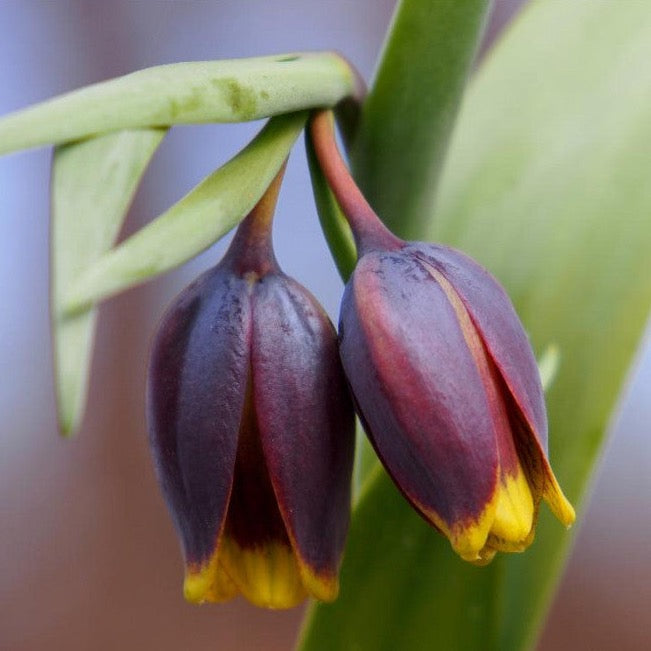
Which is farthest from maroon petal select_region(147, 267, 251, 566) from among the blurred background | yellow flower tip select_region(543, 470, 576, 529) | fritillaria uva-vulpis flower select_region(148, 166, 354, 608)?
the blurred background

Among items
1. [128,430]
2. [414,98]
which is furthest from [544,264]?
[128,430]

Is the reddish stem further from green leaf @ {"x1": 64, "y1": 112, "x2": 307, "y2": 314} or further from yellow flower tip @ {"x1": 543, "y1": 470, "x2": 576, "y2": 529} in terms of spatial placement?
yellow flower tip @ {"x1": 543, "y1": 470, "x2": 576, "y2": 529}

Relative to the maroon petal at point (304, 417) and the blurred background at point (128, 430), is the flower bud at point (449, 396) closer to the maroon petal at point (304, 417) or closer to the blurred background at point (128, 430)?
the maroon petal at point (304, 417)

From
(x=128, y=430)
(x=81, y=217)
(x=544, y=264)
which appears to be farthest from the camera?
(x=128, y=430)

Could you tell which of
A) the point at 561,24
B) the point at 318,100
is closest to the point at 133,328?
the point at 561,24

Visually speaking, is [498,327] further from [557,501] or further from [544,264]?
[544,264]

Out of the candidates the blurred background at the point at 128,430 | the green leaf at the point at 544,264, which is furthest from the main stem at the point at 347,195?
the blurred background at the point at 128,430
